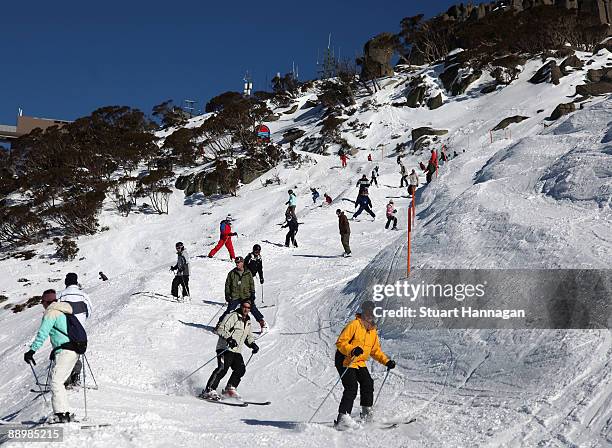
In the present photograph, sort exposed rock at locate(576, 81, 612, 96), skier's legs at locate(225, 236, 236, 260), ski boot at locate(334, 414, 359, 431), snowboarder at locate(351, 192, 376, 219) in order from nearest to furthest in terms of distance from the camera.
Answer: ski boot at locate(334, 414, 359, 431) < skier's legs at locate(225, 236, 236, 260) < snowboarder at locate(351, 192, 376, 219) < exposed rock at locate(576, 81, 612, 96)

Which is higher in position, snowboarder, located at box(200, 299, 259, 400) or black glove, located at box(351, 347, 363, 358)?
black glove, located at box(351, 347, 363, 358)

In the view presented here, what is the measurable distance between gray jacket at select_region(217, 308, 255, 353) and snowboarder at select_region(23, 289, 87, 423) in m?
1.96

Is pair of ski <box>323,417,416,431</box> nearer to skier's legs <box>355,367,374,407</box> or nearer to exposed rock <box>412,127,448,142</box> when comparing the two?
skier's legs <box>355,367,374,407</box>

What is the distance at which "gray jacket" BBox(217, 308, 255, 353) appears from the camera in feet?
23.9

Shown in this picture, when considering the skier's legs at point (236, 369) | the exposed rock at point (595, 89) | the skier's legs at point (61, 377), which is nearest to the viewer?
the skier's legs at point (61, 377)

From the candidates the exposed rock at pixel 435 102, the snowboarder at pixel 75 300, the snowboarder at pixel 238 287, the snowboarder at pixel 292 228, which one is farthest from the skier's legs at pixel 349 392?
the exposed rock at pixel 435 102

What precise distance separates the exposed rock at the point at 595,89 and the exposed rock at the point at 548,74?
13.3 ft

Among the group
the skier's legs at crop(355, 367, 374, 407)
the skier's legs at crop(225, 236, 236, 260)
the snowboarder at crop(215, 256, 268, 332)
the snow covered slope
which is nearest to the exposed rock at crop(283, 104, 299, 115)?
the snow covered slope

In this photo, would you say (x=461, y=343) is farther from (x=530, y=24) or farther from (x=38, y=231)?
(x=530, y=24)

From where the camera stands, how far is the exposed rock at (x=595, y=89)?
34.3m

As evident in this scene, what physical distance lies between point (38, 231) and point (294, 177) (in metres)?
17.3

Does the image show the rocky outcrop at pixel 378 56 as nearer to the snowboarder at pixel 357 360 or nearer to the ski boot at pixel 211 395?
the ski boot at pixel 211 395

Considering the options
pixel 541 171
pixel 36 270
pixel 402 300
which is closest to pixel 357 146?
pixel 36 270

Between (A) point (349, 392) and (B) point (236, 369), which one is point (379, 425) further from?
(B) point (236, 369)
